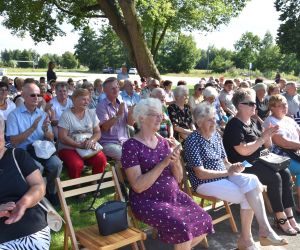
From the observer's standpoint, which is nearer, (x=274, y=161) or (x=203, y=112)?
(x=203, y=112)

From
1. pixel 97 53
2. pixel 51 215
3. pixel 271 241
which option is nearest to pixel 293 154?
pixel 271 241

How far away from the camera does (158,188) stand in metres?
3.42

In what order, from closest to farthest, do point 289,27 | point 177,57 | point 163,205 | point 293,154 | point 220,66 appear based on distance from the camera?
point 163,205, point 293,154, point 289,27, point 220,66, point 177,57

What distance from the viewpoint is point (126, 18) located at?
13969 mm

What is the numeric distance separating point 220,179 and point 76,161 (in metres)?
1.95

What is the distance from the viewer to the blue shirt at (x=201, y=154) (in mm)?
3871

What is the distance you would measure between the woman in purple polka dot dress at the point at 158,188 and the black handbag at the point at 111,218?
0.78 feet

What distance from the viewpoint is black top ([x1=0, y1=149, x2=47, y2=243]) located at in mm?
2619

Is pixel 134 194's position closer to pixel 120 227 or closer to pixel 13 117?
pixel 120 227

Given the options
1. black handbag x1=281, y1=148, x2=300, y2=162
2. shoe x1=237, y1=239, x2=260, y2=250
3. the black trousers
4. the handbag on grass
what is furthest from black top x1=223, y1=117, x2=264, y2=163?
the handbag on grass

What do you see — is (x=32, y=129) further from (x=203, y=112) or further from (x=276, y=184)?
(x=276, y=184)

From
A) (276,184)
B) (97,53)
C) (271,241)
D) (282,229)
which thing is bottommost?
(282,229)

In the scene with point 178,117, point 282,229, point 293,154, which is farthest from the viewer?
point 178,117

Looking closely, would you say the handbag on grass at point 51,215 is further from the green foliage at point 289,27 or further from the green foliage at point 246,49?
the green foliage at point 246,49
